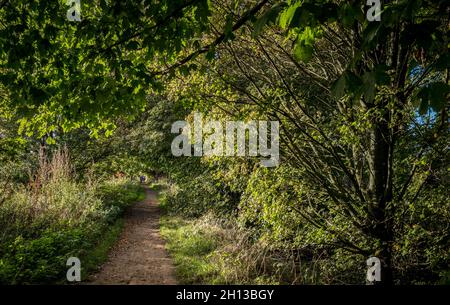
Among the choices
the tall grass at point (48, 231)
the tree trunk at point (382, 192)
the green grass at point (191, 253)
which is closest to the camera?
the tree trunk at point (382, 192)

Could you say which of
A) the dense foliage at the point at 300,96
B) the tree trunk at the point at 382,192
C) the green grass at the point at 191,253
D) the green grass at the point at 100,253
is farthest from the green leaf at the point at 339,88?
the green grass at the point at 100,253

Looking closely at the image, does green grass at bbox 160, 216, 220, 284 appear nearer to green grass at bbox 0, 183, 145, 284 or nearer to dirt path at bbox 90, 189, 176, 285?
dirt path at bbox 90, 189, 176, 285

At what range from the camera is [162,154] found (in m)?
16.3

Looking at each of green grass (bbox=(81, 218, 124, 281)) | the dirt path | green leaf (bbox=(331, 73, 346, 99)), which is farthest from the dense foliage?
the dirt path

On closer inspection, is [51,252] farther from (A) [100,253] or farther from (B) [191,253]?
(B) [191,253]

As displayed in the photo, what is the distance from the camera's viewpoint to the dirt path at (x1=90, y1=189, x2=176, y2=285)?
7188 mm

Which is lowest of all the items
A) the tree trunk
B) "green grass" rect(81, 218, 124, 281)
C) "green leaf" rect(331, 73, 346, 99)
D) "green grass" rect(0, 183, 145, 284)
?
"green grass" rect(81, 218, 124, 281)

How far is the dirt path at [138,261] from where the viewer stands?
719 cm

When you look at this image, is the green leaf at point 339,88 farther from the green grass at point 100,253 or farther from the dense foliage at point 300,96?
the green grass at point 100,253

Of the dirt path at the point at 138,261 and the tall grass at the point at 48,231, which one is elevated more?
the tall grass at the point at 48,231

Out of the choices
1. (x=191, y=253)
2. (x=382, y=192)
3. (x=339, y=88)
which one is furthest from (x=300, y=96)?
(x=191, y=253)

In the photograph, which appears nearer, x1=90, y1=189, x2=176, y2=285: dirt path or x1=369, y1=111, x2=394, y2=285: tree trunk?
x1=369, y1=111, x2=394, y2=285: tree trunk

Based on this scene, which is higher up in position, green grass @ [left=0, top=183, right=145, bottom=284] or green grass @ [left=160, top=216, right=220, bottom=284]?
green grass @ [left=0, top=183, right=145, bottom=284]
